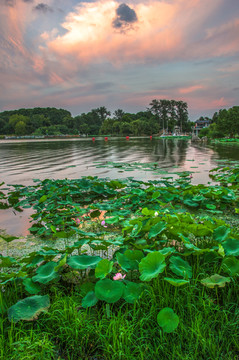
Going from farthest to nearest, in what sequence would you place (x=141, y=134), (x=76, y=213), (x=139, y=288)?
(x=141, y=134) → (x=76, y=213) → (x=139, y=288)

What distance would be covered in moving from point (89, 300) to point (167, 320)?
50 centimetres

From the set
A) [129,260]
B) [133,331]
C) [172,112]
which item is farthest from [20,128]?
[133,331]

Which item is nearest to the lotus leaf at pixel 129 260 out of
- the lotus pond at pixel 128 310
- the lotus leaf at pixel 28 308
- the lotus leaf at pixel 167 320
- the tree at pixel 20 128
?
the lotus pond at pixel 128 310

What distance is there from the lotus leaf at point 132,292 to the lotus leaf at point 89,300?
195mm

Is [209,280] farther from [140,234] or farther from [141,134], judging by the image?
[141,134]

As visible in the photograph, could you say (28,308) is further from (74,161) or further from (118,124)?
(118,124)

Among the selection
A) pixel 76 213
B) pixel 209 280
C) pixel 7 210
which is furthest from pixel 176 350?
pixel 7 210

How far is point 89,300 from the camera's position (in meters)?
1.53

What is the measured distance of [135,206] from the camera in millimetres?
4094

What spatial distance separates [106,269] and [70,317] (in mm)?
359

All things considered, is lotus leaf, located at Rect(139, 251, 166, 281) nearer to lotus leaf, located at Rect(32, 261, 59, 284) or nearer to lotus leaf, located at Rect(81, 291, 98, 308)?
lotus leaf, located at Rect(81, 291, 98, 308)

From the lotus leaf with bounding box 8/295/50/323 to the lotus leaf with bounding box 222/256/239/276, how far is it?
3.91ft

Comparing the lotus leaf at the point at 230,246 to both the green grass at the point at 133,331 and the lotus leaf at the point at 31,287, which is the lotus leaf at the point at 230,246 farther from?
the lotus leaf at the point at 31,287

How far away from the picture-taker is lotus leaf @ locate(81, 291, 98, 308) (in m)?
1.49
